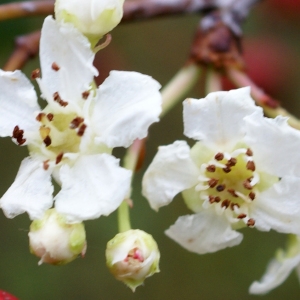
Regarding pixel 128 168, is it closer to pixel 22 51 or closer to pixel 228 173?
pixel 228 173

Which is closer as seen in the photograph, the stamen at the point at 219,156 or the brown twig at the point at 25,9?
the stamen at the point at 219,156

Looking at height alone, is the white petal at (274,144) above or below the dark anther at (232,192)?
above

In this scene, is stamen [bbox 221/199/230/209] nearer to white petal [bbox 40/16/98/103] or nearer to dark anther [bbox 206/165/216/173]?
dark anther [bbox 206/165/216/173]

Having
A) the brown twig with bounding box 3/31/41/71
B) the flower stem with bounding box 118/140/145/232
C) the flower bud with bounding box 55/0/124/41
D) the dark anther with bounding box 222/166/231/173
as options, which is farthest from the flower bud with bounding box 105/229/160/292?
the brown twig with bounding box 3/31/41/71

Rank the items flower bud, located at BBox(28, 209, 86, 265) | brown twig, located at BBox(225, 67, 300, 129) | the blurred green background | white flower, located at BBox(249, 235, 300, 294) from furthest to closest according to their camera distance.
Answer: the blurred green background
brown twig, located at BBox(225, 67, 300, 129)
white flower, located at BBox(249, 235, 300, 294)
flower bud, located at BBox(28, 209, 86, 265)

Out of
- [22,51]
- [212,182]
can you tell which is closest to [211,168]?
[212,182]

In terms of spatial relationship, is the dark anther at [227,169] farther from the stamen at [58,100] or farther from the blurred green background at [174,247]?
the blurred green background at [174,247]

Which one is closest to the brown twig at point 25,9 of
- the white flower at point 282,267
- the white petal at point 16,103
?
the white petal at point 16,103
